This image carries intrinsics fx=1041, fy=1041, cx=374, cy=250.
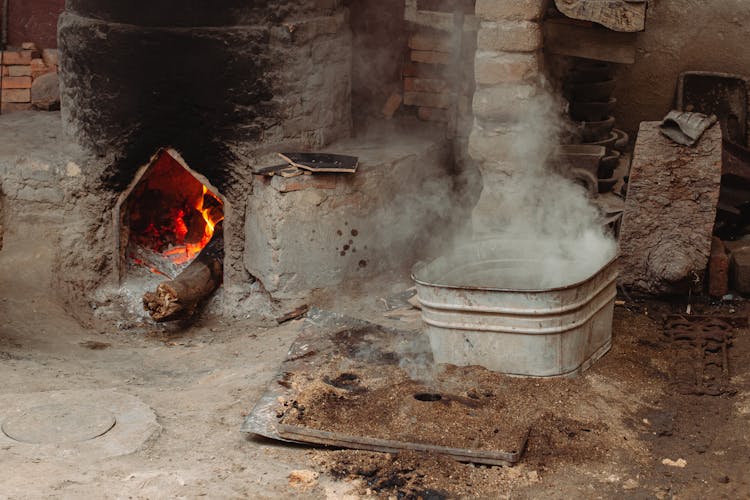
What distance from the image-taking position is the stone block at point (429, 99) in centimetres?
816

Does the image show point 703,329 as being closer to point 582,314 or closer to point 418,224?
point 582,314

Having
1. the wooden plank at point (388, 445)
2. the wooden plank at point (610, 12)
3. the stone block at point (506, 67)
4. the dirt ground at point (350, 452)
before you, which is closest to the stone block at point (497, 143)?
the stone block at point (506, 67)

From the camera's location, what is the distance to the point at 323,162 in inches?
280

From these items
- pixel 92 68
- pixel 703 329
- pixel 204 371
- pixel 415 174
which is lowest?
pixel 204 371

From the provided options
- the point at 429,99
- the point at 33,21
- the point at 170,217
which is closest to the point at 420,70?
the point at 429,99

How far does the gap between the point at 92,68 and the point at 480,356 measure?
11.8ft

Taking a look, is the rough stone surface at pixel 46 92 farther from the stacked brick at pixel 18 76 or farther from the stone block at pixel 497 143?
the stone block at pixel 497 143

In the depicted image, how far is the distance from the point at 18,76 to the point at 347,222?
3391 mm

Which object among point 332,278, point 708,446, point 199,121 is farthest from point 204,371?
point 708,446

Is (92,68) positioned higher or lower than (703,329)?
higher

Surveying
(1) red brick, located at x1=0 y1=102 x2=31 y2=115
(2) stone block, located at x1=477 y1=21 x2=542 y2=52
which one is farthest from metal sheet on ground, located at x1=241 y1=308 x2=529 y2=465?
(1) red brick, located at x1=0 y1=102 x2=31 y2=115

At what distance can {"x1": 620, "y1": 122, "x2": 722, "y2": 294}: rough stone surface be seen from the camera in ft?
21.1

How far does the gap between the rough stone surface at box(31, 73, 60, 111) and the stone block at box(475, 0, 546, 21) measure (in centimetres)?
395

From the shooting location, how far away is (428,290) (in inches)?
210
